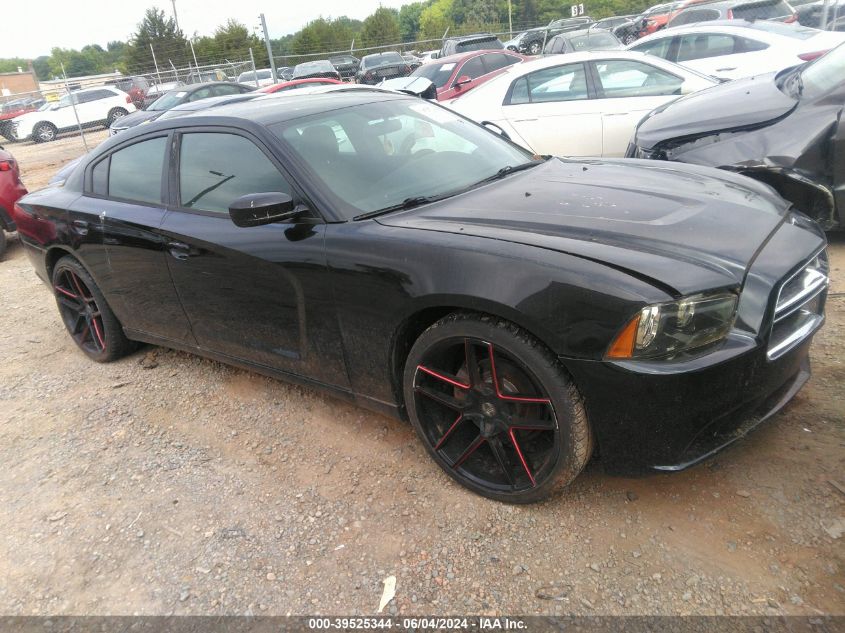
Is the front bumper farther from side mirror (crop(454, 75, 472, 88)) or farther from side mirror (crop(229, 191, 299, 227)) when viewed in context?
side mirror (crop(454, 75, 472, 88))

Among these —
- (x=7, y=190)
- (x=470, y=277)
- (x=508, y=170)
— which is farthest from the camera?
(x=7, y=190)

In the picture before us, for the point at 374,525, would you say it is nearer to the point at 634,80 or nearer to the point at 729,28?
the point at 634,80

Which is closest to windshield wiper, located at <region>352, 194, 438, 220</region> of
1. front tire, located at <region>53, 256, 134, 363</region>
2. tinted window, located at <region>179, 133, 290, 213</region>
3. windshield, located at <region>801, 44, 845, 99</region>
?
tinted window, located at <region>179, 133, 290, 213</region>

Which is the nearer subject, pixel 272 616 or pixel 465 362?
pixel 272 616

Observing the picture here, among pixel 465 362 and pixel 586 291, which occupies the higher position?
pixel 586 291

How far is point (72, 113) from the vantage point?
75.2 feet

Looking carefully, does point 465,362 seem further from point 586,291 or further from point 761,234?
point 761,234

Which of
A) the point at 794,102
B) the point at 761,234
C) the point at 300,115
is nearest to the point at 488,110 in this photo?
the point at 794,102

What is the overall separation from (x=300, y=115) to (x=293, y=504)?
187 cm

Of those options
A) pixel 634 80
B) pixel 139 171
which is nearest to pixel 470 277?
pixel 139 171

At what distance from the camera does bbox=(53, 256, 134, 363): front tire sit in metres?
4.14

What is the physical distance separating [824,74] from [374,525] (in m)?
4.46

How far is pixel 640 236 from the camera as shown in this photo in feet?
7.42

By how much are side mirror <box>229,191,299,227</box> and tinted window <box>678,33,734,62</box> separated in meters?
8.43
